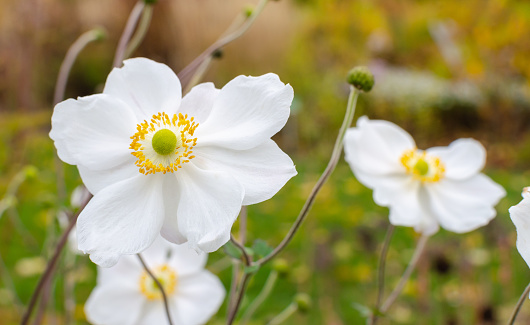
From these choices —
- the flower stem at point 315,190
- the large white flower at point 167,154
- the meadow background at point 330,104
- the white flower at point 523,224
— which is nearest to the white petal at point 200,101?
the large white flower at point 167,154

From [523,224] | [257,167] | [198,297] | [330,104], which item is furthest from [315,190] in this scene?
[330,104]

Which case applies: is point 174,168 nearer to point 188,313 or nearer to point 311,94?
point 188,313

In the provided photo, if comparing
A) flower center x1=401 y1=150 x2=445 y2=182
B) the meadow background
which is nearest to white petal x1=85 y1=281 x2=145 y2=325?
flower center x1=401 y1=150 x2=445 y2=182

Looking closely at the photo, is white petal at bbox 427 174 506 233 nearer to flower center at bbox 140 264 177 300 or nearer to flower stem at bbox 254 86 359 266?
flower stem at bbox 254 86 359 266

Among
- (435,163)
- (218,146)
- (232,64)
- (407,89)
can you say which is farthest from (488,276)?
(407,89)

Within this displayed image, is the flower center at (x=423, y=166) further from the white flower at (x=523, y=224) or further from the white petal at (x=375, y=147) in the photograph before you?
the white flower at (x=523, y=224)
